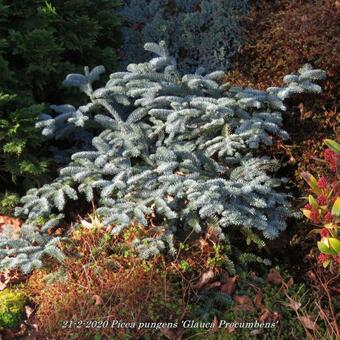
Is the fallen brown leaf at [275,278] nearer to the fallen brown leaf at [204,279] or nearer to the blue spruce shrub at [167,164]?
the blue spruce shrub at [167,164]

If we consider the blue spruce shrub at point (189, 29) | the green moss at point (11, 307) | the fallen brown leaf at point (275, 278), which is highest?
the blue spruce shrub at point (189, 29)

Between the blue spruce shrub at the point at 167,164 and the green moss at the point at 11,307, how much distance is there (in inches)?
6.7

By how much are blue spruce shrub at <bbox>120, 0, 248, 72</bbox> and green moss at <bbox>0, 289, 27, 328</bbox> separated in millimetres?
2318

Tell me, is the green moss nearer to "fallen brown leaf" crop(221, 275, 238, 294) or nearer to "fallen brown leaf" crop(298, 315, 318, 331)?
"fallen brown leaf" crop(221, 275, 238, 294)

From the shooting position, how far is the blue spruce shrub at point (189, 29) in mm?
4785

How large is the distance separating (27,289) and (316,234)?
168 cm

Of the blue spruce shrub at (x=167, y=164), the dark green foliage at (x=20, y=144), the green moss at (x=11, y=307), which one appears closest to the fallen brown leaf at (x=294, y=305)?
the blue spruce shrub at (x=167, y=164)

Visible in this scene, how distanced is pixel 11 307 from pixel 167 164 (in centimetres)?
119

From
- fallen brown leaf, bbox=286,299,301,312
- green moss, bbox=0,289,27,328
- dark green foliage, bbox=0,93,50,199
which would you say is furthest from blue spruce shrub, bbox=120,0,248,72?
green moss, bbox=0,289,27,328

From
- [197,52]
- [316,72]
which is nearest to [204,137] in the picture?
[316,72]

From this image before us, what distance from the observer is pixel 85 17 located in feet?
14.2

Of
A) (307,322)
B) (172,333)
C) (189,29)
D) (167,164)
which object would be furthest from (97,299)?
(189,29)

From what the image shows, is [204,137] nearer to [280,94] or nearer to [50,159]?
[280,94]

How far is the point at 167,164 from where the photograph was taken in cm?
365
